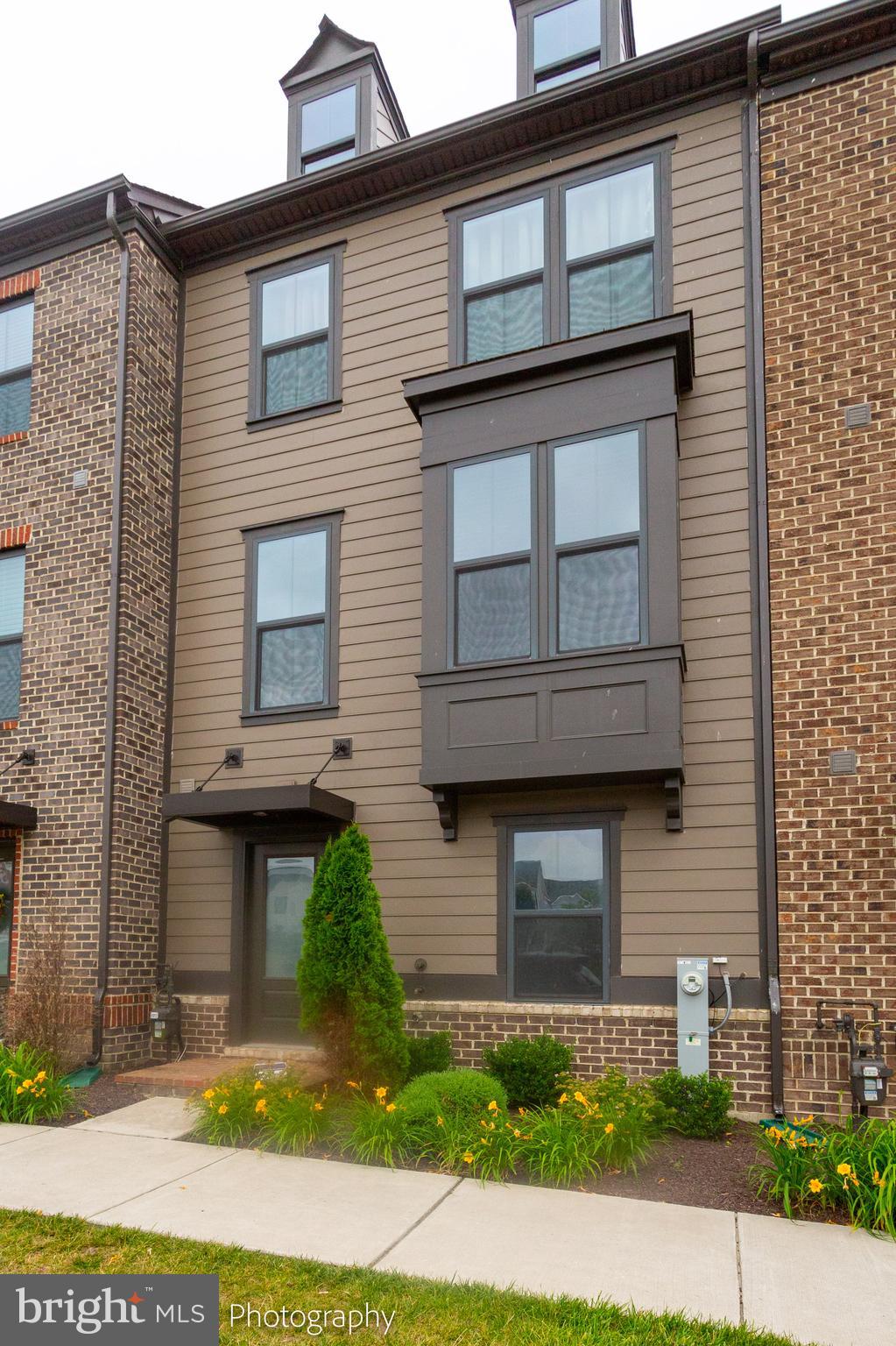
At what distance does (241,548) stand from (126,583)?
3.55ft

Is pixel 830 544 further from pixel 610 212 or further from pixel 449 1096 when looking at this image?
pixel 449 1096

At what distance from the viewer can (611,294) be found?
9039 millimetres

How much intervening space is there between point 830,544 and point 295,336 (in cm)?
537

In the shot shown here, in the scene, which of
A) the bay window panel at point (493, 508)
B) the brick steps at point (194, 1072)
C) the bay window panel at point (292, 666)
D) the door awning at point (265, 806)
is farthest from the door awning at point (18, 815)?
the bay window panel at point (493, 508)

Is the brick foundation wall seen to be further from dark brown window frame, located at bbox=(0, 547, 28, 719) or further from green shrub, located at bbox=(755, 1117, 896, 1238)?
dark brown window frame, located at bbox=(0, 547, 28, 719)

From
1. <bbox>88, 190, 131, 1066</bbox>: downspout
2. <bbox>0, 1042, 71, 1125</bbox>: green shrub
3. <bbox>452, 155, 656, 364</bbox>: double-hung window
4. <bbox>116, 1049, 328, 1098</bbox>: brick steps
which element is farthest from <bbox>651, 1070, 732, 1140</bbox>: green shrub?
<bbox>452, 155, 656, 364</bbox>: double-hung window

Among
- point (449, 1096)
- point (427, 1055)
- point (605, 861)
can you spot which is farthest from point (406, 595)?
point (449, 1096)

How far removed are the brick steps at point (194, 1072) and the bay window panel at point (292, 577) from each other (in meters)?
3.72

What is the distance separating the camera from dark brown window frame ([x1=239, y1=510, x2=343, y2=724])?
9562 mm

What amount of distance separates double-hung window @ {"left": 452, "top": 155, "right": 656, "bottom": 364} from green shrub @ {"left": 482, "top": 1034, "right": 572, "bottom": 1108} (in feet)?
17.6

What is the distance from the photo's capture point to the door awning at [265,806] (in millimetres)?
8602

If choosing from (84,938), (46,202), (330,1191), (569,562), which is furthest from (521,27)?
(330,1191)

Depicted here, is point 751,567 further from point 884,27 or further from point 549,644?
point 884,27

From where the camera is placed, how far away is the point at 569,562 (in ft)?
27.7
